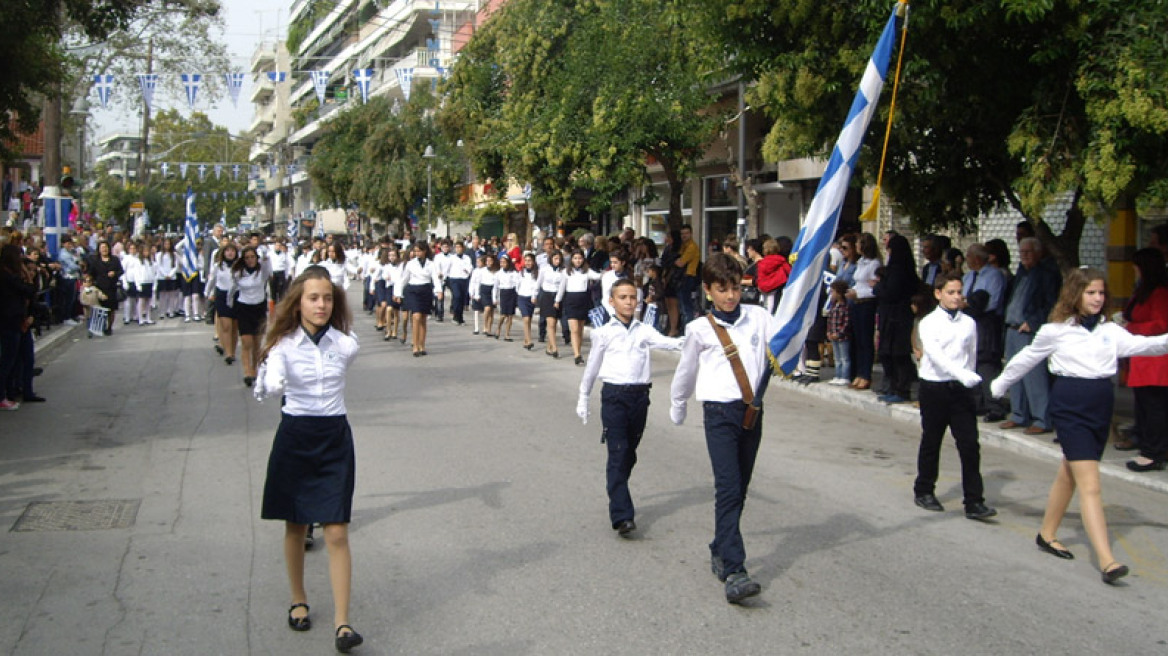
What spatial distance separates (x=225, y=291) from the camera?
1480 centimetres

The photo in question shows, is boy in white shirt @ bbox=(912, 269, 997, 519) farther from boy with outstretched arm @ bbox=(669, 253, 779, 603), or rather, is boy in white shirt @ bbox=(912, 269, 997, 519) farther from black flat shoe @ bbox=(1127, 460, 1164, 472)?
black flat shoe @ bbox=(1127, 460, 1164, 472)

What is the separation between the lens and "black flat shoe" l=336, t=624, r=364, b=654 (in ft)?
16.0

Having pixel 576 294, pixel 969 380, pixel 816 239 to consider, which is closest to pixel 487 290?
pixel 576 294

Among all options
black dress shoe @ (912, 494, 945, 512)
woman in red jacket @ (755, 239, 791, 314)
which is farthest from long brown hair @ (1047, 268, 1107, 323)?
woman in red jacket @ (755, 239, 791, 314)

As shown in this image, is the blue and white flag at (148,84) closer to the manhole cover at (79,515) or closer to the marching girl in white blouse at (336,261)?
the marching girl in white blouse at (336,261)

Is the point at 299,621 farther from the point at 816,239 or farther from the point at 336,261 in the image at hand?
the point at 336,261

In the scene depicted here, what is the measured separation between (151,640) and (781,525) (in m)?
3.83

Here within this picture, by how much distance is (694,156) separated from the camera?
22422 mm

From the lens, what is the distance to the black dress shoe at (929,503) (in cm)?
768

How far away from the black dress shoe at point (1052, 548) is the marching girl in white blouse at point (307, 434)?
13.4 feet

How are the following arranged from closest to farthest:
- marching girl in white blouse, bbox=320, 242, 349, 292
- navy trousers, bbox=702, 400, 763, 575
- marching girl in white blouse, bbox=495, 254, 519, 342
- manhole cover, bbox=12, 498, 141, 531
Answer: navy trousers, bbox=702, 400, 763, 575
manhole cover, bbox=12, 498, 141, 531
marching girl in white blouse, bbox=320, 242, 349, 292
marching girl in white blouse, bbox=495, 254, 519, 342

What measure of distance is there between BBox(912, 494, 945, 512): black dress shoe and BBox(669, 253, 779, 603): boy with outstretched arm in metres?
2.19

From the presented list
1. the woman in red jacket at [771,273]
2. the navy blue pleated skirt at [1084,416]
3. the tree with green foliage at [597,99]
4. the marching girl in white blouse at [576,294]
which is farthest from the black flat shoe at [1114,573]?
the tree with green foliage at [597,99]

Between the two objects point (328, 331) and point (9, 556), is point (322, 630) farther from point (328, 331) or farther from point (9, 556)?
point (9, 556)
